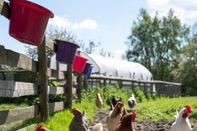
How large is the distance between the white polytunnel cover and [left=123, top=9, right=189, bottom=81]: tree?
13.8m

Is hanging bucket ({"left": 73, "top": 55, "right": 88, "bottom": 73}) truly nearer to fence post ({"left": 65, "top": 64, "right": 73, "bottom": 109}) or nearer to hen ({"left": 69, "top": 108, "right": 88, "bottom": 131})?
fence post ({"left": 65, "top": 64, "right": 73, "bottom": 109})

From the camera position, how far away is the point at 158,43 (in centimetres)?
3978

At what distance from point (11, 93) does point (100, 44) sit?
26174 millimetres

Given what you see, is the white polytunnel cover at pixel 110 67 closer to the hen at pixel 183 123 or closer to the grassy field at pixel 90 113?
the grassy field at pixel 90 113

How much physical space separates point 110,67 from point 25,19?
16.0 meters

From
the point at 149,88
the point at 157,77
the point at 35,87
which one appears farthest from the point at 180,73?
the point at 35,87

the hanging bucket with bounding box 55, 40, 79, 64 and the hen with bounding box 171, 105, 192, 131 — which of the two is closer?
the hen with bounding box 171, 105, 192, 131

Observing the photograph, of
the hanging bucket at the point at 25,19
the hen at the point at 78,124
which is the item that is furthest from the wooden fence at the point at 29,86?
the hen at the point at 78,124

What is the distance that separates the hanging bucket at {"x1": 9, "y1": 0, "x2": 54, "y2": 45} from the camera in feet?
11.0

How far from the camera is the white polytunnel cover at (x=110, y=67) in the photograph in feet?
56.5

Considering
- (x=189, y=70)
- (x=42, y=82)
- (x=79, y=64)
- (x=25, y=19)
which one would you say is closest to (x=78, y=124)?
(x=42, y=82)

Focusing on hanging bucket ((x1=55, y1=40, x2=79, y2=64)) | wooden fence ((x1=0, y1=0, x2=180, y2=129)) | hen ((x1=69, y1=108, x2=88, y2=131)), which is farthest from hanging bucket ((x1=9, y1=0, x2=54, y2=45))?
hanging bucket ((x1=55, y1=40, x2=79, y2=64))

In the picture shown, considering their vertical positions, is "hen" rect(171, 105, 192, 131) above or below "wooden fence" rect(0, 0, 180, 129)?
below

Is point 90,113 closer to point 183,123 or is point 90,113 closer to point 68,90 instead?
point 68,90
